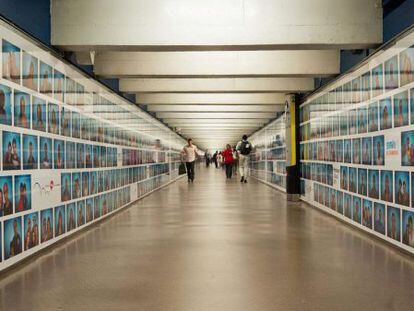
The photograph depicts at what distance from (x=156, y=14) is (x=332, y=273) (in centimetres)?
371

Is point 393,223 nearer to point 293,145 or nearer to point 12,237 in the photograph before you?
point 12,237

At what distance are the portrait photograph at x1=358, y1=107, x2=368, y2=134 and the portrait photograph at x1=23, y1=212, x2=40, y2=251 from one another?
14.7 feet

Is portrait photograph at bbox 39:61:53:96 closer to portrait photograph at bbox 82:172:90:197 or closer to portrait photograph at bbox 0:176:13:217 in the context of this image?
portrait photograph at bbox 0:176:13:217

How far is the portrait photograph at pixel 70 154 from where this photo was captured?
6.71 m

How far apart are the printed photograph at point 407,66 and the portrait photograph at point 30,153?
13.3 ft

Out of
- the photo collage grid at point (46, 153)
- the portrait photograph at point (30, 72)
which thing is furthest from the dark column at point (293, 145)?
the portrait photograph at point (30, 72)

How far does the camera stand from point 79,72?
739 centimetres

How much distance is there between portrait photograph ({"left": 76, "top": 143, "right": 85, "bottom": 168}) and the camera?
283 inches

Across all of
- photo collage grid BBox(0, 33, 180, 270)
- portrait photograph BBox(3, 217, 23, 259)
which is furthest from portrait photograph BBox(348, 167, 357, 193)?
portrait photograph BBox(3, 217, 23, 259)

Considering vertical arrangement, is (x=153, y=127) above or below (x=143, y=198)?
above

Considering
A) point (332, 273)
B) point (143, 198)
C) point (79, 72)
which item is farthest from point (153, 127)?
point (332, 273)

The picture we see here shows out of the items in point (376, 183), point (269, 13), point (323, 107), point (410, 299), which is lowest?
point (410, 299)

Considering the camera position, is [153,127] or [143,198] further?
[153,127]

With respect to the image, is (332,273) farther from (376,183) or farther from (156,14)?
(156,14)
